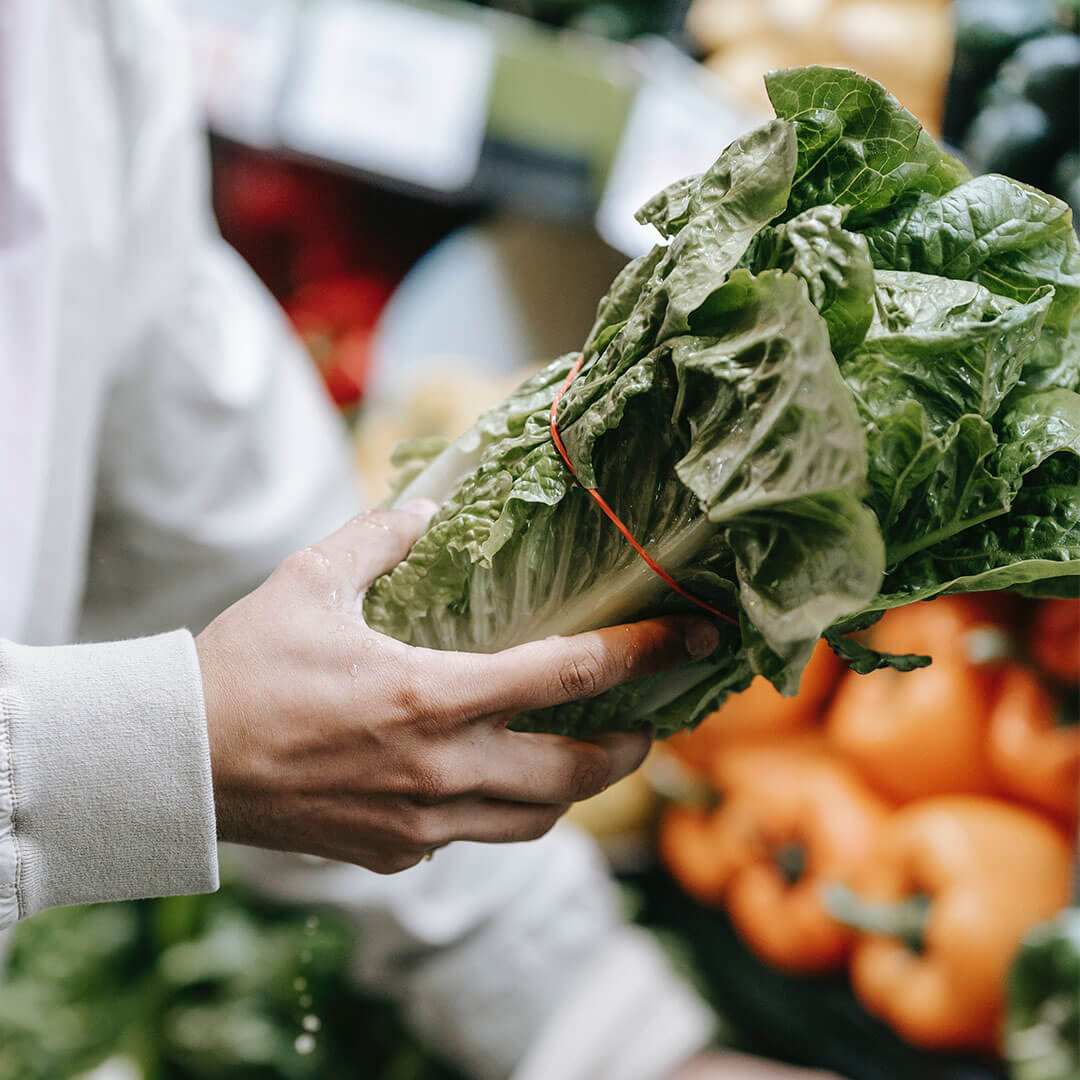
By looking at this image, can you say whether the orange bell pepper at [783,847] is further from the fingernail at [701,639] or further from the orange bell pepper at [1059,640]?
the fingernail at [701,639]

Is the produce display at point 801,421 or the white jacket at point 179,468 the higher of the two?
the produce display at point 801,421

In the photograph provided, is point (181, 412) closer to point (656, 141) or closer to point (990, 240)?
point (656, 141)

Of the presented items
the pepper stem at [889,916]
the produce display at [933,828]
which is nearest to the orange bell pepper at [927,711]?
the produce display at [933,828]

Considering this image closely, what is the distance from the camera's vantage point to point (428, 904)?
4.68 feet

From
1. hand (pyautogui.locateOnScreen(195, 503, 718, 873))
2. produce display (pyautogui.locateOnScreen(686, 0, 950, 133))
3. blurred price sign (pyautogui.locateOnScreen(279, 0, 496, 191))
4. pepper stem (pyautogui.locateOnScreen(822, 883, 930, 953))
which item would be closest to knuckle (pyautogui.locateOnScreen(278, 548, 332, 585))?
hand (pyautogui.locateOnScreen(195, 503, 718, 873))

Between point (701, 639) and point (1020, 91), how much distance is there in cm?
98

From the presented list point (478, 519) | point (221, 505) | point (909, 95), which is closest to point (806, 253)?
point (478, 519)

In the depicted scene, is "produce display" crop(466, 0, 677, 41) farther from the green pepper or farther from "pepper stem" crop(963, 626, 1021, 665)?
the green pepper

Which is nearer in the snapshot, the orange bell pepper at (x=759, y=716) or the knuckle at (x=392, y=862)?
the knuckle at (x=392, y=862)

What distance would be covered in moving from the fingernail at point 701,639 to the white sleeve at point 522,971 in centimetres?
84

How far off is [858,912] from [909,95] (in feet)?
3.86

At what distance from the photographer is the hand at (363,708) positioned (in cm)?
58

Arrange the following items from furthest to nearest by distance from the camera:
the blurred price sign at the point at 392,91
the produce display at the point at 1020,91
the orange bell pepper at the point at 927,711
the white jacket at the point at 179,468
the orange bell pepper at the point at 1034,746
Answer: the blurred price sign at the point at 392,91 → the orange bell pepper at the point at 927,711 → the orange bell pepper at the point at 1034,746 → the produce display at the point at 1020,91 → the white jacket at the point at 179,468

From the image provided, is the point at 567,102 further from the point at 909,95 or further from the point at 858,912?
the point at 858,912
